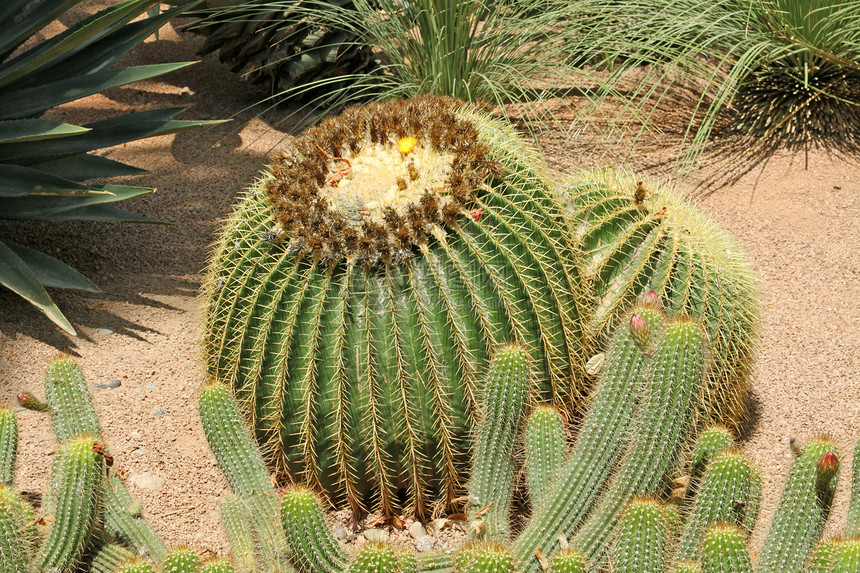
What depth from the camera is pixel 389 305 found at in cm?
232

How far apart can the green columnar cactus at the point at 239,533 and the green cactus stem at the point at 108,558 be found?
249 mm

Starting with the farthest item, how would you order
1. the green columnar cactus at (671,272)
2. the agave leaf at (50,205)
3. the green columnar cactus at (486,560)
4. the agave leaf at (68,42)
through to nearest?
1. the agave leaf at (50,205)
2. the agave leaf at (68,42)
3. the green columnar cactus at (671,272)
4. the green columnar cactus at (486,560)

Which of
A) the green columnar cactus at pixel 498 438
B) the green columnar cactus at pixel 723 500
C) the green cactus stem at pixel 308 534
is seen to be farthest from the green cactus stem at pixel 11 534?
the green columnar cactus at pixel 723 500

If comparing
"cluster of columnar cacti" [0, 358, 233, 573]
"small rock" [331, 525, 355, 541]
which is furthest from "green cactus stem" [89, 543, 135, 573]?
"small rock" [331, 525, 355, 541]

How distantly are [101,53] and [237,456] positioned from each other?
105 inches

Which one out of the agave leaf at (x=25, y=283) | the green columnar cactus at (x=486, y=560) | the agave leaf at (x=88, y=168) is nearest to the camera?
the green columnar cactus at (x=486, y=560)

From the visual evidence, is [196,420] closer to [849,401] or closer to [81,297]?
[81,297]

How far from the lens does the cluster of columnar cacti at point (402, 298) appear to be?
7.68 ft

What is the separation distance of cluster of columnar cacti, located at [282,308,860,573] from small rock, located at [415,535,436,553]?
34 centimetres

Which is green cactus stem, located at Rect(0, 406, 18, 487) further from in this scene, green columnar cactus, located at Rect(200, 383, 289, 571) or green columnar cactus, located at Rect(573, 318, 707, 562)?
green columnar cactus, located at Rect(573, 318, 707, 562)

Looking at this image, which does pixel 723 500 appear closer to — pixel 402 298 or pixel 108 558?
pixel 402 298

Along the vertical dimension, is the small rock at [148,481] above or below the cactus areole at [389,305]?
below

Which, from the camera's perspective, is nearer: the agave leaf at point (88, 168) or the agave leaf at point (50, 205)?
the agave leaf at point (50, 205)

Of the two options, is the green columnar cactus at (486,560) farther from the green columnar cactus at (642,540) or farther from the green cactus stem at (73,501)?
the green cactus stem at (73,501)
